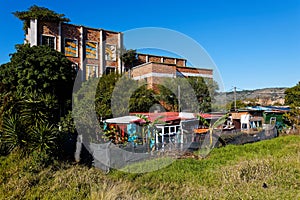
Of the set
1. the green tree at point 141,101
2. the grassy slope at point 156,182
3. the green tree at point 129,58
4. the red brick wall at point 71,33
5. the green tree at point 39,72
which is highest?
the red brick wall at point 71,33

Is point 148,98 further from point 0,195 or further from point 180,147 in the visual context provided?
point 0,195

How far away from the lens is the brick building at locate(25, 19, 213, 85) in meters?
23.2

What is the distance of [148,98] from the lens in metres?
18.5

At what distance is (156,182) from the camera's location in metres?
6.70

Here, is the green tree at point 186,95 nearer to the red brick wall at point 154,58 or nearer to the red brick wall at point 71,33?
the red brick wall at point 154,58

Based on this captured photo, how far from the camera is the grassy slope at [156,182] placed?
17.0ft

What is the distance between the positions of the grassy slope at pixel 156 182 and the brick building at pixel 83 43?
20.1 m

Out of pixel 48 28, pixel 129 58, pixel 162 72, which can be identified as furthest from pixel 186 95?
pixel 48 28

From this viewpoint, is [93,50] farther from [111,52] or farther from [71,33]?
[71,33]

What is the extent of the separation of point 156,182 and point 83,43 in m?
22.9

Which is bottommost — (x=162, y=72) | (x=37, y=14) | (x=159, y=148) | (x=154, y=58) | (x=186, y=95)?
(x=159, y=148)

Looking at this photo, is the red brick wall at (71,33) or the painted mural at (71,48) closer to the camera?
the red brick wall at (71,33)

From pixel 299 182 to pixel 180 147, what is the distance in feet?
18.0

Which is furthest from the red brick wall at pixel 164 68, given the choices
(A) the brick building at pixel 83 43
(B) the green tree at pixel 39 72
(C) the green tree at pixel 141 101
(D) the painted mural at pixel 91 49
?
(B) the green tree at pixel 39 72
